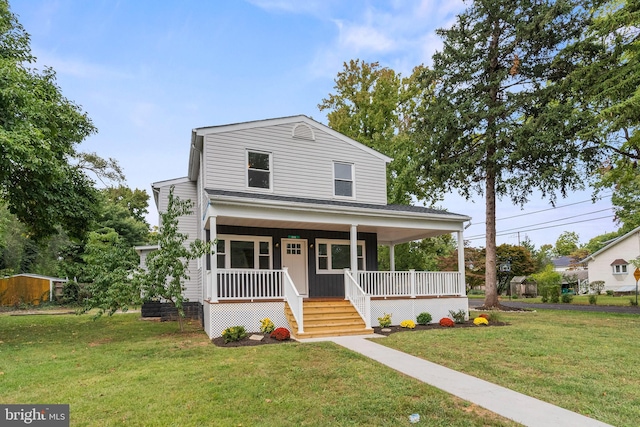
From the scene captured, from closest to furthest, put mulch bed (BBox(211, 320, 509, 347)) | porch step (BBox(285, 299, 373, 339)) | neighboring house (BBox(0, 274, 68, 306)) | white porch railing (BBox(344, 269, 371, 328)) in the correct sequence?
1. mulch bed (BBox(211, 320, 509, 347))
2. porch step (BBox(285, 299, 373, 339))
3. white porch railing (BBox(344, 269, 371, 328))
4. neighboring house (BBox(0, 274, 68, 306))

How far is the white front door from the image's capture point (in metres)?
13.6

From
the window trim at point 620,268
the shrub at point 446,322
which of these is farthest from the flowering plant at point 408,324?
the window trim at point 620,268

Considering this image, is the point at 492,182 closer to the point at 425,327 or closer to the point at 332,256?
the point at 332,256

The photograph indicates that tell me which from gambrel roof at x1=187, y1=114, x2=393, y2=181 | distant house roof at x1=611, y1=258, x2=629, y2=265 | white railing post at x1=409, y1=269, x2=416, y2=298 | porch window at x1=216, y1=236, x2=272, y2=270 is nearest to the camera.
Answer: white railing post at x1=409, y1=269, x2=416, y2=298

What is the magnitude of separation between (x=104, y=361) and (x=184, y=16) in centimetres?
1102

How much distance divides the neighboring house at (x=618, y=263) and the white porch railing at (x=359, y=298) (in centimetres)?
3198

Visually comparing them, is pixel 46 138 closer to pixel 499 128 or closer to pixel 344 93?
pixel 499 128

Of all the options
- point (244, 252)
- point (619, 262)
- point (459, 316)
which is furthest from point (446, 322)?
point (619, 262)

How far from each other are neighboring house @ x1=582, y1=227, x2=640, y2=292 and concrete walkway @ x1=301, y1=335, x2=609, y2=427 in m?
34.8

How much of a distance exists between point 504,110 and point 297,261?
464 inches

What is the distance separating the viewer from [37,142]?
32.0 feet

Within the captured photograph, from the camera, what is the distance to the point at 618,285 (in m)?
35.3

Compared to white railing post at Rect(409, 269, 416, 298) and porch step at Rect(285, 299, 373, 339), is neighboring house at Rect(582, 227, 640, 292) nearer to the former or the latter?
white railing post at Rect(409, 269, 416, 298)

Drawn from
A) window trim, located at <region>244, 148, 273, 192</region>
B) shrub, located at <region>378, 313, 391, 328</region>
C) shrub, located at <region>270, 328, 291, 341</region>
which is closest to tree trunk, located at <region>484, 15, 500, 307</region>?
shrub, located at <region>378, 313, 391, 328</region>
